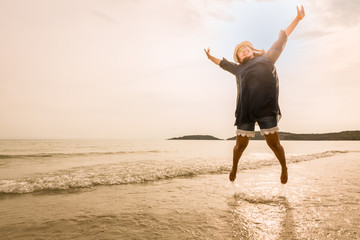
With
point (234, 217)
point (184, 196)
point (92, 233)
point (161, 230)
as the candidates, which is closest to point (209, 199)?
point (184, 196)

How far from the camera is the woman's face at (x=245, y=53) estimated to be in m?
4.04

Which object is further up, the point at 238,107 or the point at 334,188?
the point at 238,107

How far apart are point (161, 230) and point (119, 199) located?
1.65m

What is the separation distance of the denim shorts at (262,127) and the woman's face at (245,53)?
1.24m

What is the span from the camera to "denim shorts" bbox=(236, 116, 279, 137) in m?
3.74

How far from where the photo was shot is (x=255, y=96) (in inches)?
148

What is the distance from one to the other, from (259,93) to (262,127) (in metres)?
0.62

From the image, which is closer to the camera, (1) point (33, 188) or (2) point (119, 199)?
(2) point (119, 199)

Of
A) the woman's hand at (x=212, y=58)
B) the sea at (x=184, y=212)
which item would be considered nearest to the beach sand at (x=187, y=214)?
the sea at (x=184, y=212)

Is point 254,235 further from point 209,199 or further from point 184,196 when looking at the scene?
point 184,196

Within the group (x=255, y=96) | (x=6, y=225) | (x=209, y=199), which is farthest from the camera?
(x=255, y=96)

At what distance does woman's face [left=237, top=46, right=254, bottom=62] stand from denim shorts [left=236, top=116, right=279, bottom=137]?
1.24 m

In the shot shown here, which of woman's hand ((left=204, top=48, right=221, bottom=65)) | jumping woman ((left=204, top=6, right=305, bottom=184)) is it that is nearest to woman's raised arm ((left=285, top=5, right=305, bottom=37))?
jumping woman ((left=204, top=6, right=305, bottom=184))

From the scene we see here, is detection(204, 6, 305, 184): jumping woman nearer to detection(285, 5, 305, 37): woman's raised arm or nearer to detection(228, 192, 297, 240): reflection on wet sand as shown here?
detection(285, 5, 305, 37): woman's raised arm
